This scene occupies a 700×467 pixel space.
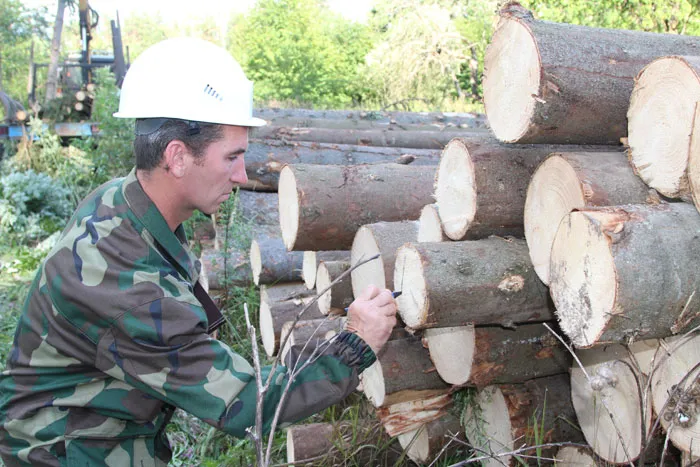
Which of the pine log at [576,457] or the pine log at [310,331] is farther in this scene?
the pine log at [310,331]

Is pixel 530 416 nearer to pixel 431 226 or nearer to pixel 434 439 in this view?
pixel 434 439

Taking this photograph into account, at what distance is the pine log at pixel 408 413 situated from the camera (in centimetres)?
288

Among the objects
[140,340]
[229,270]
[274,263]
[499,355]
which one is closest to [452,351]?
[499,355]

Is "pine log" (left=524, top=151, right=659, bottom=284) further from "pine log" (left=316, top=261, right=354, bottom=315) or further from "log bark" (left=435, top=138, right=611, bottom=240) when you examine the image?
"pine log" (left=316, top=261, right=354, bottom=315)

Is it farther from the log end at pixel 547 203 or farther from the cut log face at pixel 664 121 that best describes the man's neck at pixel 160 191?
the cut log face at pixel 664 121

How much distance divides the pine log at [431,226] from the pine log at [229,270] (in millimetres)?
2116

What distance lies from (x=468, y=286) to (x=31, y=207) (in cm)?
716

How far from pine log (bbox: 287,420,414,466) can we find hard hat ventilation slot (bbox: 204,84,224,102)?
5.30 ft

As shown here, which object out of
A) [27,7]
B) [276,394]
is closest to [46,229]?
[276,394]

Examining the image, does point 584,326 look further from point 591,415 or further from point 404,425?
point 404,425

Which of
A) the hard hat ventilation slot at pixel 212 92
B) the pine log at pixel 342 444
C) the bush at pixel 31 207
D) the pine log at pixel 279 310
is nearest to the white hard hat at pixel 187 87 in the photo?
the hard hat ventilation slot at pixel 212 92

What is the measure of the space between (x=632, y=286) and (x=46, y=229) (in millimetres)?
7258

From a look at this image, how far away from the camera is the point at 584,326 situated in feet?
5.84

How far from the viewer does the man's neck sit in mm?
2072
